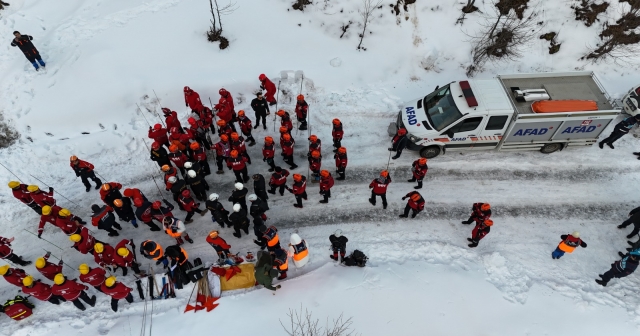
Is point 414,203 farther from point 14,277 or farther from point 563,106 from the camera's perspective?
point 14,277

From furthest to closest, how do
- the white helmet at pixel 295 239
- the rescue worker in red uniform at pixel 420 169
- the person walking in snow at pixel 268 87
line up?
the person walking in snow at pixel 268 87, the rescue worker in red uniform at pixel 420 169, the white helmet at pixel 295 239

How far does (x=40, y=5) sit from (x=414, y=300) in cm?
1910

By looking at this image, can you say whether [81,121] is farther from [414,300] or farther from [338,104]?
[414,300]

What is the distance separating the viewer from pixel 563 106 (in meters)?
11.2

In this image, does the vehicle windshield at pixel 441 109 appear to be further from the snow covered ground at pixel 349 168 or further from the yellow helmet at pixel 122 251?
the yellow helmet at pixel 122 251

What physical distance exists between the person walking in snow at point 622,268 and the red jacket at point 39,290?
1404 centimetres

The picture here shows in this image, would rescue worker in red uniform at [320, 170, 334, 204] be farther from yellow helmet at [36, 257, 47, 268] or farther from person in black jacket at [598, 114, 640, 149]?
person in black jacket at [598, 114, 640, 149]

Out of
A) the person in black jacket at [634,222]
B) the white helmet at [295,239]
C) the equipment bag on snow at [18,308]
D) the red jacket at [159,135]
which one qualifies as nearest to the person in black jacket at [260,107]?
the red jacket at [159,135]

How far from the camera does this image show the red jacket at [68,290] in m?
8.33

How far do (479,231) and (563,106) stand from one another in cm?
520

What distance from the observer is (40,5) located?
51.3 ft

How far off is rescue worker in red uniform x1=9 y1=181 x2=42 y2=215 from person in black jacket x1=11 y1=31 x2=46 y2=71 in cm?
623

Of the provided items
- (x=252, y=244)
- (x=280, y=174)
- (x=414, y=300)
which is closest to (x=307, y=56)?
(x=280, y=174)

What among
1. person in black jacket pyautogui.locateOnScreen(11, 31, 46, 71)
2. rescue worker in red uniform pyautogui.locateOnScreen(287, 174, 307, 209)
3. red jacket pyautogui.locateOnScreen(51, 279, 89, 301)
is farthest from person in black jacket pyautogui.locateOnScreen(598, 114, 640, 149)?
person in black jacket pyautogui.locateOnScreen(11, 31, 46, 71)
